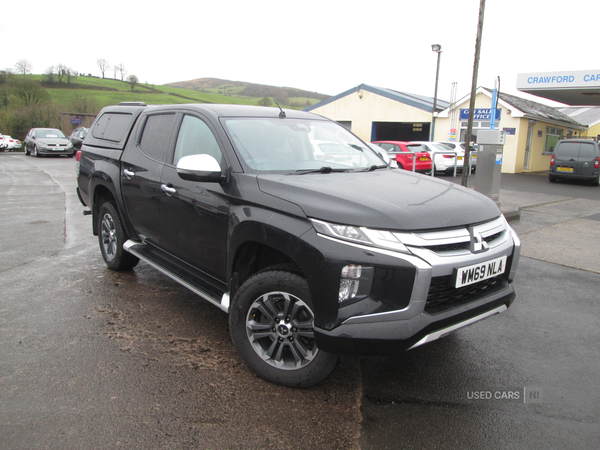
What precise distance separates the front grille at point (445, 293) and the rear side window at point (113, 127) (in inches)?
144

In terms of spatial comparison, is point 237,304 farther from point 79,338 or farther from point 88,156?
point 88,156

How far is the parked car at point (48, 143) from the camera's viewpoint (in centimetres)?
2681

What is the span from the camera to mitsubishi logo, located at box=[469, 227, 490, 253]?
2732 millimetres

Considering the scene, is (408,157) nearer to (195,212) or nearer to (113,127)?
(113,127)

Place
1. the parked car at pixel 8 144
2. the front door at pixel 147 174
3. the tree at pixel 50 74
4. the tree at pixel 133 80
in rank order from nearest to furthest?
the front door at pixel 147 174 → the parked car at pixel 8 144 → the tree at pixel 50 74 → the tree at pixel 133 80

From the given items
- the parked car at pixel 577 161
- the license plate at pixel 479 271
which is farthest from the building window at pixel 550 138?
the license plate at pixel 479 271

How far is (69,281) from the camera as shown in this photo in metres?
4.93

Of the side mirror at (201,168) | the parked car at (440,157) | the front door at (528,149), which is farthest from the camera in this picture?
the front door at (528,149)

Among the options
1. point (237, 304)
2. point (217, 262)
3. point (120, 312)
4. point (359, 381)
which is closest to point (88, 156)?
point (120, 312)

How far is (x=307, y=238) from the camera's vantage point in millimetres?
2582

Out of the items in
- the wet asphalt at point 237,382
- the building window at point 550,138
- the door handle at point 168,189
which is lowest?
the wet asphalt at point 237,382

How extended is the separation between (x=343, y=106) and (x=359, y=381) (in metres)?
32.5

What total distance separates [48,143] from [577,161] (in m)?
27.7

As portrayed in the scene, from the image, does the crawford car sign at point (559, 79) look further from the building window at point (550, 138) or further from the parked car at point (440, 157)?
the building window at point (550, 138)
